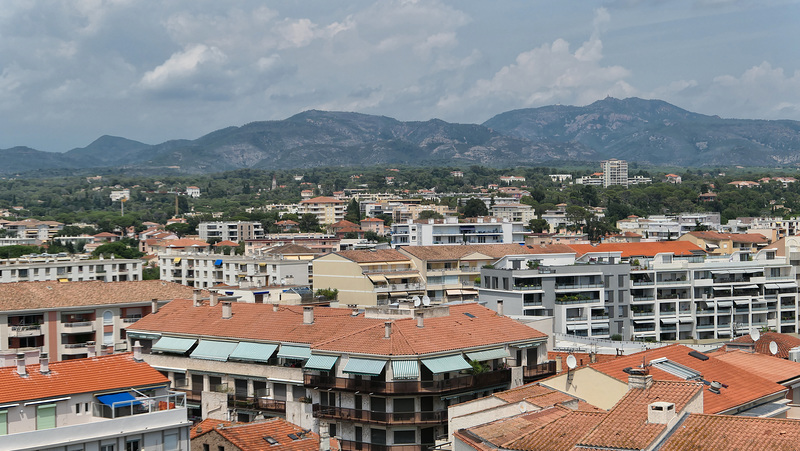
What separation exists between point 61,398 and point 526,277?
167 feet

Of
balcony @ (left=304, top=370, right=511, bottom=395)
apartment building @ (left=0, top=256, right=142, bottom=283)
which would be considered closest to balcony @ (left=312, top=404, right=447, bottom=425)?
balcony @ (left=304, top=370, right=511, bottom=395)

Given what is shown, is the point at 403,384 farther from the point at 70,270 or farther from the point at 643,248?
the point at 70,270

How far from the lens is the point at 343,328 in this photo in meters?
41.5

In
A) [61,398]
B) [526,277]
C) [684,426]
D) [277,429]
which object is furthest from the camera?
[526,277]

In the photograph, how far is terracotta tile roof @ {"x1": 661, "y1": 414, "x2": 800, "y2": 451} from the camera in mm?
21219

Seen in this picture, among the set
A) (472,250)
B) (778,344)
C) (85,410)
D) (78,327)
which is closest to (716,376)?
(778,344)

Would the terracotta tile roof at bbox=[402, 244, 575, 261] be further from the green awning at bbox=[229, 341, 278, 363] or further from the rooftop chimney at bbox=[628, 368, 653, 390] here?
the rooftop chimney at bbox=[628, 368, 653, 390]

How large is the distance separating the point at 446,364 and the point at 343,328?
6.01 meters

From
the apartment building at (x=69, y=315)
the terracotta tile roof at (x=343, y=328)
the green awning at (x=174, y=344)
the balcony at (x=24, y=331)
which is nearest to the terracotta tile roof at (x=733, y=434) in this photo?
the terracotta tile roof at (x=343, y=328)

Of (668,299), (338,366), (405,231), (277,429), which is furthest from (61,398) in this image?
(405,231)

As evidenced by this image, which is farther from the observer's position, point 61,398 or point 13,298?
point 13,298

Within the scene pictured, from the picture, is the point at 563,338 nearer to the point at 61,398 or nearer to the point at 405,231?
the point at 61,398

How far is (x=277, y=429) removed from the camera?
2941 cm

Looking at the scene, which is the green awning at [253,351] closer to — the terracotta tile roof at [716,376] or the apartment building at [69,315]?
the apartment building at [69,315]
